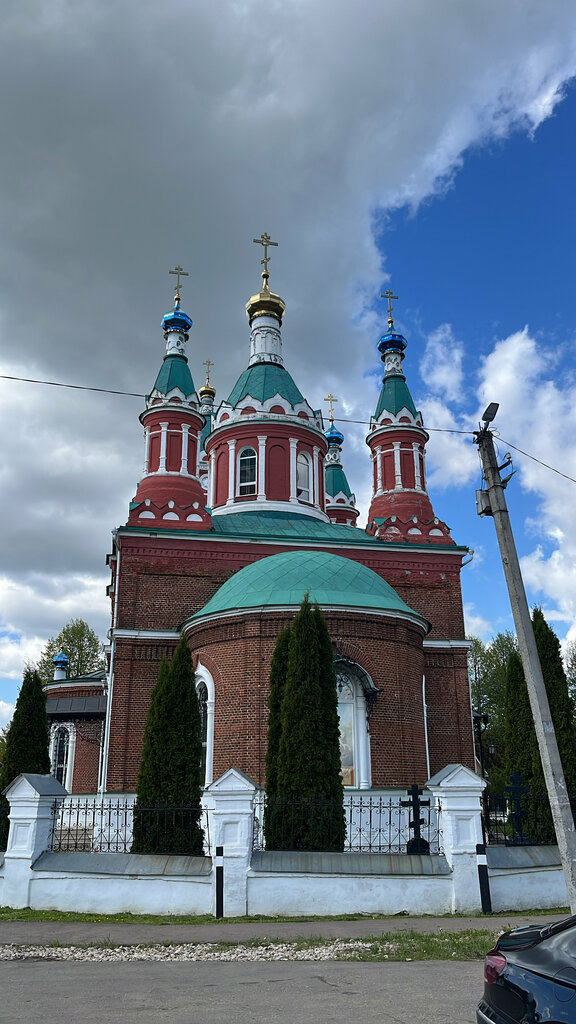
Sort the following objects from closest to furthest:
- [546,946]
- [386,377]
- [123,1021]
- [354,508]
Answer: [546,946] < [123,1021] < [386,377] < [354,508]

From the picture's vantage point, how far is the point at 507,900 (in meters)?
9.82

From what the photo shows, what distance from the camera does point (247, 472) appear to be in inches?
933

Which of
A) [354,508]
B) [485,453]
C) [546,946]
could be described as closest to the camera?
[546,946]

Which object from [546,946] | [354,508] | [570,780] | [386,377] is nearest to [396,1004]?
[546,946]

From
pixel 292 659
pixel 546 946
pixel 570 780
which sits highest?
pixel 292 659

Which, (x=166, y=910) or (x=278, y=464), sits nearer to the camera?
(x=166, y=910)

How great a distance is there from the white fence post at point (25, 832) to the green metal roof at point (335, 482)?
2716 cm

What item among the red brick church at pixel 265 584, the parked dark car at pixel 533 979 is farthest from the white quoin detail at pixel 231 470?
the parked dark car at pixel 533 979

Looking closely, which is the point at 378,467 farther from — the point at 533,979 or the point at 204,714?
the point at 533,979

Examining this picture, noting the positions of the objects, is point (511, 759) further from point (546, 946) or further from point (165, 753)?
point (546, 946)

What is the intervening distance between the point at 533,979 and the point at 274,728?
936 cm

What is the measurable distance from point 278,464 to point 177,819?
13280 mm

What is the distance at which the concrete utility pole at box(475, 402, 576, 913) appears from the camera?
7.93m

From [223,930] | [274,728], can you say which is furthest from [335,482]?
[223,930]
